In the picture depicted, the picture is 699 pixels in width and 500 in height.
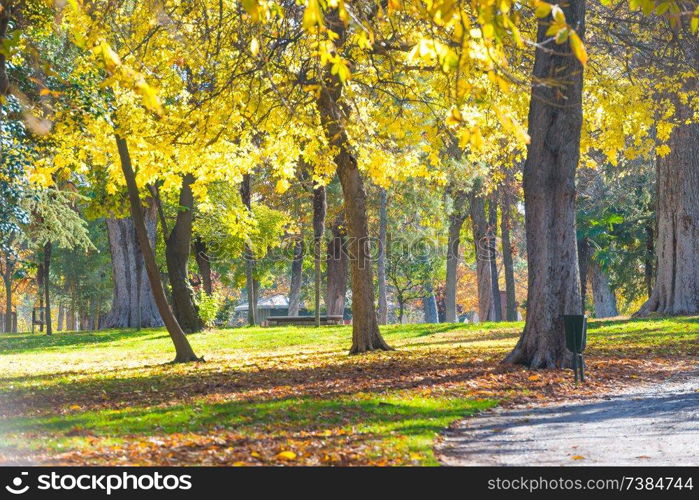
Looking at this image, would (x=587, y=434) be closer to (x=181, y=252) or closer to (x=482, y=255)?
(x=181, y=252)

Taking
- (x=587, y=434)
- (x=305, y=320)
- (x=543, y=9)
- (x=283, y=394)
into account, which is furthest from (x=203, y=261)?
(x=543, y=9)

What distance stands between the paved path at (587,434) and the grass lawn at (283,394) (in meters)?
0.38

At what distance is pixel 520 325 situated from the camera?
1072 inches

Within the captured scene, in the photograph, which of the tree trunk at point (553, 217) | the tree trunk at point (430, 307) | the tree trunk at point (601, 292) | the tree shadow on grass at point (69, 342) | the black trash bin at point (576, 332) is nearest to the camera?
the black trash bin at point (576, 332)

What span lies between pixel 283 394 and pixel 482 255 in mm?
29383

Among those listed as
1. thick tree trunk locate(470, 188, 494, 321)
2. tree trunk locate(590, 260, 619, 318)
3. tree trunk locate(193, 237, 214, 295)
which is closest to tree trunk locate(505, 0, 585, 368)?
thick tree trunk locate(470, 188, 494, 321)

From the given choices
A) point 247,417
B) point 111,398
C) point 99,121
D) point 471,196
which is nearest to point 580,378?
point 247,417

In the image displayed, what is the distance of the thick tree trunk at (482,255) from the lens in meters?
39.4

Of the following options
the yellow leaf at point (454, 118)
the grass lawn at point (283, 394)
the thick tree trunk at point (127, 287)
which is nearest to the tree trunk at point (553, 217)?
the grass lawn at point (283, 394)

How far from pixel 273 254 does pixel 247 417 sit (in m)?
37.0

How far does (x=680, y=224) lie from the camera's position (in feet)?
78.2

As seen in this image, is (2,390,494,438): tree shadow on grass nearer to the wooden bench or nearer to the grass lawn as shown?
the grass lawn

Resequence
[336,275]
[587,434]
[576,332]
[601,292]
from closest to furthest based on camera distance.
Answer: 1. [587,434]
2. [576,332]
3. [336,275]
4. [601,292]

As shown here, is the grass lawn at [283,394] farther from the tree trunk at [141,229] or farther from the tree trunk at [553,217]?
the tree trunk at [141,229]
